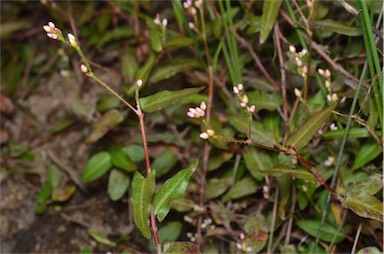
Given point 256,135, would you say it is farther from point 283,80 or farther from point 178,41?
point 178,41

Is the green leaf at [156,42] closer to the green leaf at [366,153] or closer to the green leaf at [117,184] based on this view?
the green leaf at [117,184]

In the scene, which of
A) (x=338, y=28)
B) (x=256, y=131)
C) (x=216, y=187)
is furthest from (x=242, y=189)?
(x=338, y=28)

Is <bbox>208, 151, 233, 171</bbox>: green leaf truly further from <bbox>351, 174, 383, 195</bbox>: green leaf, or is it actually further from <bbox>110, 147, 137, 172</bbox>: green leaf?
<bbox>351, 174, 383, 195</bbox>: green leaf

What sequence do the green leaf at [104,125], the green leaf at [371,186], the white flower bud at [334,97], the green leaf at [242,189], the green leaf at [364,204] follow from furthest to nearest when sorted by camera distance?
the green leaf at [104,125]
the green leaf at [242,189]
the white flower bud at [334,97]
the green leaf at [371,186]
the green leaf at [364,204]

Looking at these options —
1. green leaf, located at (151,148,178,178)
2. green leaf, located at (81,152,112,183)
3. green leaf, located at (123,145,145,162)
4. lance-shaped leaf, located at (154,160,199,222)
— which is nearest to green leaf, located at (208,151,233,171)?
green leaf, located at (151,148,178,178)

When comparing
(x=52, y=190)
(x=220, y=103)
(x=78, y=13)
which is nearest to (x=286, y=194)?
(x=220, y=103)

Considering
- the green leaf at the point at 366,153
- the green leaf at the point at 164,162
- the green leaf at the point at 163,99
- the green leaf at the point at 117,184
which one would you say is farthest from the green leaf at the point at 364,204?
the green leaf at the point at 117,184

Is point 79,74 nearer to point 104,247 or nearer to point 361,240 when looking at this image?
point 104,247

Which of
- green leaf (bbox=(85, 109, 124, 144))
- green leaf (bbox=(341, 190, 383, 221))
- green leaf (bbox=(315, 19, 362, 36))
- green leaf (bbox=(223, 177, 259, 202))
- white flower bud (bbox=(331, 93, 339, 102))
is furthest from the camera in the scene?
green leaf (bbox=(85, 109, 124, 144))
